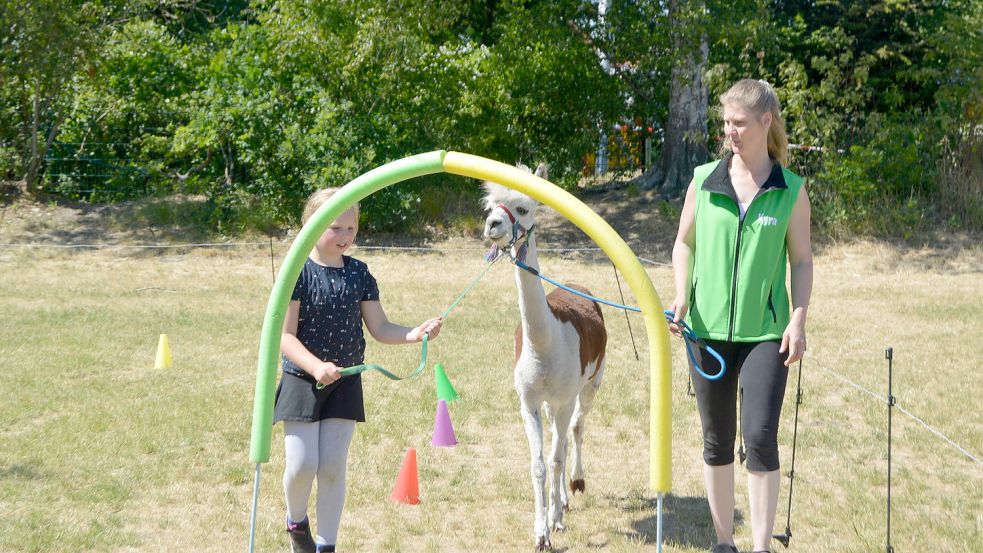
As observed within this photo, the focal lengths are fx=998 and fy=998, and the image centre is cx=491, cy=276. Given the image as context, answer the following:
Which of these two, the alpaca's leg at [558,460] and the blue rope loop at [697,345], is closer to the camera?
the blue rope loop at [697,345]

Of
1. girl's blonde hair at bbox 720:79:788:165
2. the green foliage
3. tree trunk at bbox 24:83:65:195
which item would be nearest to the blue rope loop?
girl's blonde hair at bbox 720:79:788:165

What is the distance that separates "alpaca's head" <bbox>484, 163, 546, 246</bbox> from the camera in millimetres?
5113

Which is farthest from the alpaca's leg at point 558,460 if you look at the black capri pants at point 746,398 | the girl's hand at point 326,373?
the girl's hand at point 326,373

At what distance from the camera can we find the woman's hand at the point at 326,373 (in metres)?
4.13

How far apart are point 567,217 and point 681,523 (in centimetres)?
267

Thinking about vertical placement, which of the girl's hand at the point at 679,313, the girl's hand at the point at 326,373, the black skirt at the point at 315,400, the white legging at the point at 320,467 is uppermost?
the girl's hand at the point at 679,313

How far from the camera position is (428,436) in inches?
297

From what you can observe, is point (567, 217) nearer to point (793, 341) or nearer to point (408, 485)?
Result: point (793, 341)

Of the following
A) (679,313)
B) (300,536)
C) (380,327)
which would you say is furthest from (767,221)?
A: (300,536)

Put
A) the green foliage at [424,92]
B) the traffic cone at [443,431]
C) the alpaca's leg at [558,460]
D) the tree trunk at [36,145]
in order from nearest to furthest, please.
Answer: the alpaca's leg at [558,460], the traffic cone at [443,431], the green foliage at [424,92], the tree trunk at [36,145]

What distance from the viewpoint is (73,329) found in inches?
438

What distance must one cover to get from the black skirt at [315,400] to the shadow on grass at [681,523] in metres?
2.06

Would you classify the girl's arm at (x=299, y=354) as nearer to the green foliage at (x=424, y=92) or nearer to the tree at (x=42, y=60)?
the green foliage at (x=424, y=92)

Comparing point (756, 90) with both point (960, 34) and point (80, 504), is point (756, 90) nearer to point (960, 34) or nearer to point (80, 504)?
point (80, 504)
